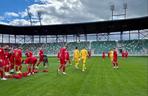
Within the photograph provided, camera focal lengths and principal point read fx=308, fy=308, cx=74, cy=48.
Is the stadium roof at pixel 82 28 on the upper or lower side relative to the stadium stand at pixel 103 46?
upper

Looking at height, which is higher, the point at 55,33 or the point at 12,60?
the point at 55,33

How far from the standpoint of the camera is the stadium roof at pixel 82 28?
7853 centimetres

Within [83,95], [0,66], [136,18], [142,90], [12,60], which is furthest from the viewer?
[136,18]

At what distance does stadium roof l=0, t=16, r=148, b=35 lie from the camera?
78531 mm

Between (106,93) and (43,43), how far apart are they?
85.0m

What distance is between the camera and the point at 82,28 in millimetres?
86625

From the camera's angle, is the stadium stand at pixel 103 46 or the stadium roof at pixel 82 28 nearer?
the stadium roof at pixel 82 28

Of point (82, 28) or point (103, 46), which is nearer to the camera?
point (82, 28)

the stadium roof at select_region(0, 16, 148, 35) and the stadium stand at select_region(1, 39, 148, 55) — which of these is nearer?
the stadium roof at select_region(0, 16, 148, 35)

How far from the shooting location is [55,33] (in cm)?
9488

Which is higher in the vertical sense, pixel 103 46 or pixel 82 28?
pixel 82 28

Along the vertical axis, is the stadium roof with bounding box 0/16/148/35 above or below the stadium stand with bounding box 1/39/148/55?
above

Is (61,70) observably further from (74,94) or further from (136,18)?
(136,18)

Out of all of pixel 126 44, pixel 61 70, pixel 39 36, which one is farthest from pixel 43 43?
pixel 61 70
